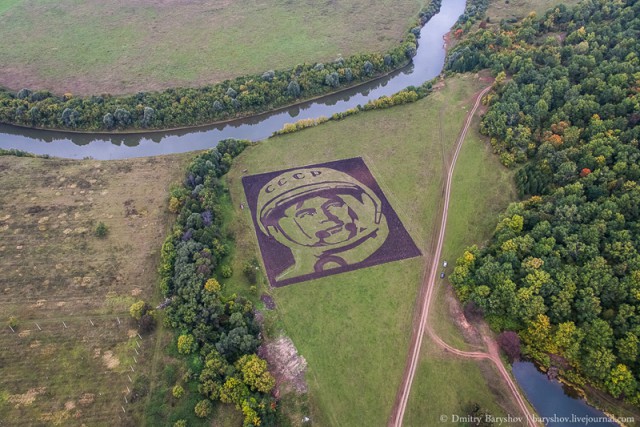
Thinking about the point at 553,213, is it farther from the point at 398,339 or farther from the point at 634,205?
the point at 398,339

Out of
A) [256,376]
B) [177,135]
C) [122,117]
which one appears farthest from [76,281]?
[122,117]

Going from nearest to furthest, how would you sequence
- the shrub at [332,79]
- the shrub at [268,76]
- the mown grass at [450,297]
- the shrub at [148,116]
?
the mown grass at [450,297]
the shrub at [148,116]
the shrub at [332,79]
the shrub at [268,76]

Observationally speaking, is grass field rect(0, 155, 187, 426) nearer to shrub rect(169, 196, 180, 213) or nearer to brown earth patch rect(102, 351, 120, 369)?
brown earth patch rect(102, 351, 120, 369)

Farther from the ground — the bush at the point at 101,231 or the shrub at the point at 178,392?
the bush at the point at 101,231

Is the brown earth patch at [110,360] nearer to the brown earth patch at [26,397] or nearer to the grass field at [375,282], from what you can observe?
the brown earth patch at [26,397]

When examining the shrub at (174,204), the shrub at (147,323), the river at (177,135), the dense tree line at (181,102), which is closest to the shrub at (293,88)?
the dense tree line at (181,102)

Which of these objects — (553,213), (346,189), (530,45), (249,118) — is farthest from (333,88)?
(553,213)
